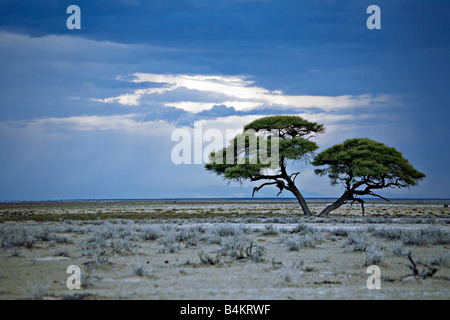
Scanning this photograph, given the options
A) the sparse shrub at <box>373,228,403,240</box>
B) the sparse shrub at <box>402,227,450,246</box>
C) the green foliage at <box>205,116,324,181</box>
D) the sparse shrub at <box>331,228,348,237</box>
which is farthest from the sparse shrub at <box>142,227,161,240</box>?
the green foliage at <box>205,116,324,181</box>

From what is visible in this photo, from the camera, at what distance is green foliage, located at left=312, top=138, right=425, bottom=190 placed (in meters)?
32.6

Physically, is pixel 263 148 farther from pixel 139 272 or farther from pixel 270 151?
pixel 139 272

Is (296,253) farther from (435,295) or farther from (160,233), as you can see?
(160,233)

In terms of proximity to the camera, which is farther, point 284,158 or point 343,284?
point 284,158

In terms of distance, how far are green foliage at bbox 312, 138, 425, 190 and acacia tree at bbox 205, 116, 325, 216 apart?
230 centimetres

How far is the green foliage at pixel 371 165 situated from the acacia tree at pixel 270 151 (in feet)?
7.54

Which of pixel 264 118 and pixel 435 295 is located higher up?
pixel 264 118

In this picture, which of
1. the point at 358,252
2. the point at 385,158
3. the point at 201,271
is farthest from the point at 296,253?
the point at 385,158

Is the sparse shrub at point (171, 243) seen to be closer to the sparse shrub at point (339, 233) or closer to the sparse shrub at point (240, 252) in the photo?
the sparse shrub at point (240, 252)

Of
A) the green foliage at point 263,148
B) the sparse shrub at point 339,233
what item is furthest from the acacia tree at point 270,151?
the sparse shrub at point 339,233

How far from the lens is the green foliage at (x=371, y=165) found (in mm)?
32594

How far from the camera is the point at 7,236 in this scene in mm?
15766
